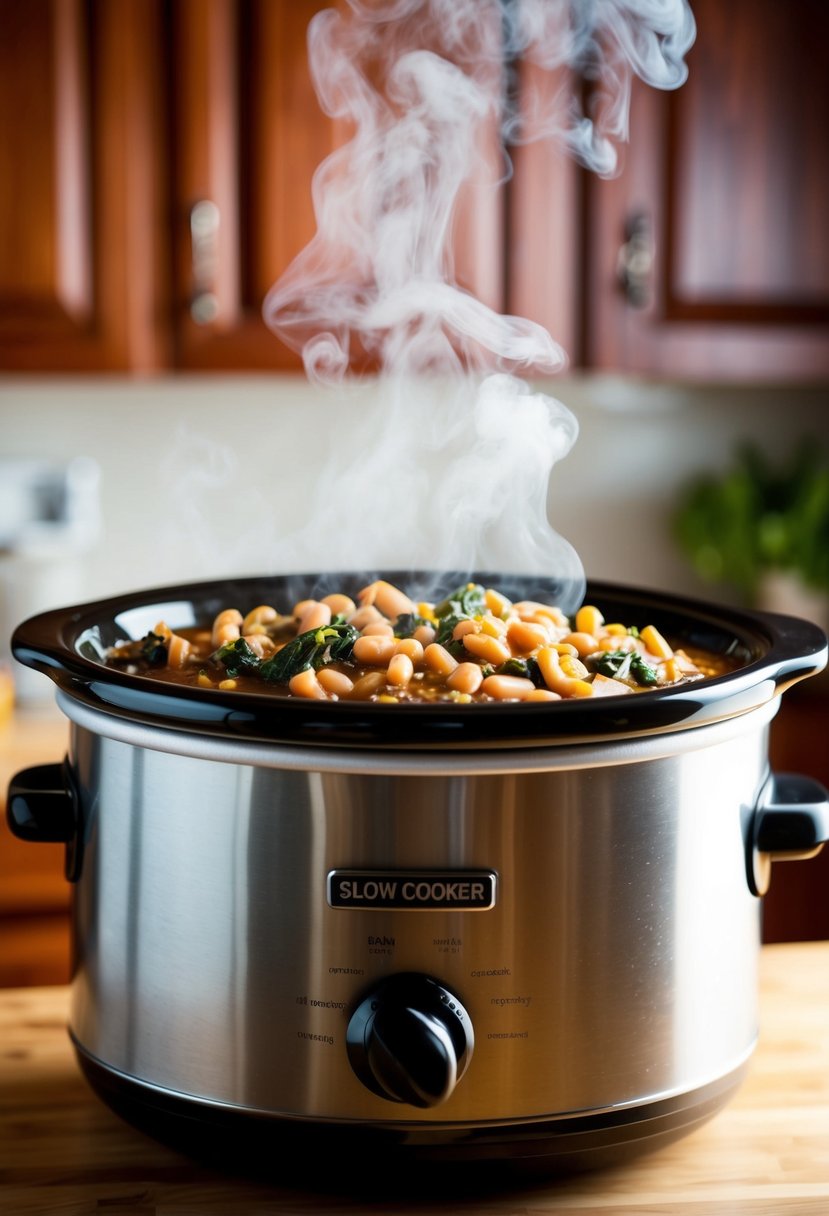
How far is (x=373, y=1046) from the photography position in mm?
732

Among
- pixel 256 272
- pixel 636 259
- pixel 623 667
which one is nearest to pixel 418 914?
pixel 623 667

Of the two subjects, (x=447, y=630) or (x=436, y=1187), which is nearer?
(x=436, y=1187)

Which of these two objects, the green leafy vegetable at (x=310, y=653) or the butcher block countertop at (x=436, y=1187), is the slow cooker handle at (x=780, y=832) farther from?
the green leafy vegetable at (x=310, y=653)

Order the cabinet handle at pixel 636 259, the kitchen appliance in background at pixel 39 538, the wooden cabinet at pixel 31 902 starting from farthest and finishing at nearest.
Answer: the kitchen appliance in background at pixel 39 538
the cabinet handle at pixel 636 259
the wooden cabinet at pixel 31 902

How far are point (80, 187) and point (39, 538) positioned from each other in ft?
2.23

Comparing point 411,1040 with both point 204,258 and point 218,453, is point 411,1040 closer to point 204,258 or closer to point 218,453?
point 204,258

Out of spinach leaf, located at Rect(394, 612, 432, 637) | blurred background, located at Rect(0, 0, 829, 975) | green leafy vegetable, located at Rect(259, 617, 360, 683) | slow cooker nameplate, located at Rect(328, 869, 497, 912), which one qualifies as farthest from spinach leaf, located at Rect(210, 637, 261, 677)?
blurred background, located at Rect(0, 0, 829, 975)

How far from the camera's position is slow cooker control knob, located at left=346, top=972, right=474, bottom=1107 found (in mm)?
715

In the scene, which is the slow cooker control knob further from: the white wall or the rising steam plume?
the white wall

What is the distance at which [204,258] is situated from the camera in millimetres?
2211

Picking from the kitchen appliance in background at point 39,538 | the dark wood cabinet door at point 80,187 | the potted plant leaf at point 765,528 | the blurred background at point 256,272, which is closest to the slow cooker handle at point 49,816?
the blurred background at point 256,272

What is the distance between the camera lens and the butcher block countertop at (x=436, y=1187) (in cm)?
79

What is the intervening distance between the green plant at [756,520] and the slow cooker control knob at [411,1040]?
6.60 feet

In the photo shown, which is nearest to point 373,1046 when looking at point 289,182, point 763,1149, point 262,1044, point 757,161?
point 262,1044
